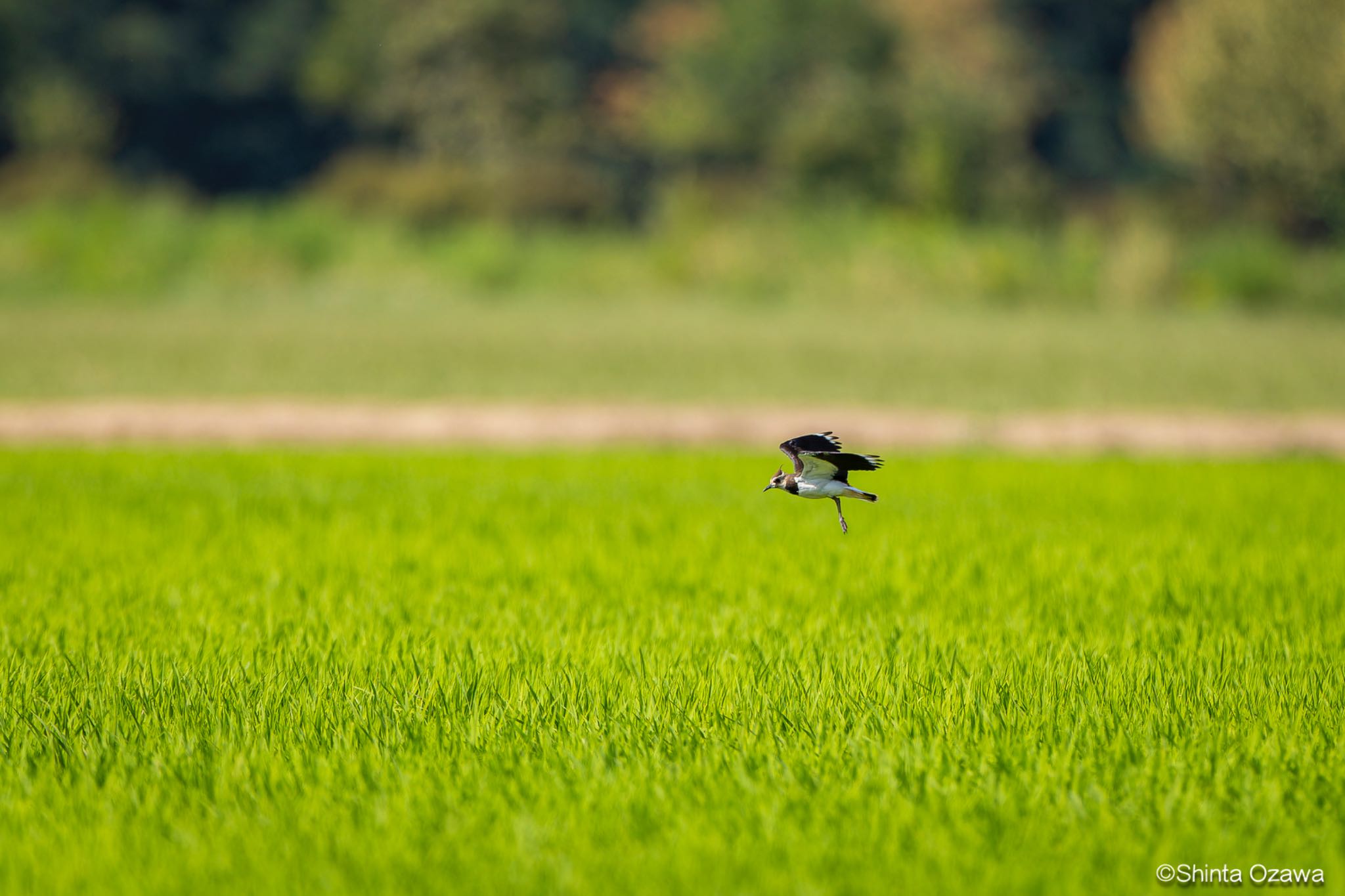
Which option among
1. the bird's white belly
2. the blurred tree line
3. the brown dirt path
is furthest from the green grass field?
the blurred tree line

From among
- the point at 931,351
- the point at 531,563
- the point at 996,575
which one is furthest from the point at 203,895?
the point at 931,351

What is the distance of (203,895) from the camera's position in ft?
9.80

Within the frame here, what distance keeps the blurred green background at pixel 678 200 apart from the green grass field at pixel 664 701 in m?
8.62

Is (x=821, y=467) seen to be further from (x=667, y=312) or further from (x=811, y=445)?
(x=667, y=312)

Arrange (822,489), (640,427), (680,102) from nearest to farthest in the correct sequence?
(822,489) < (640,427) < (680,102)

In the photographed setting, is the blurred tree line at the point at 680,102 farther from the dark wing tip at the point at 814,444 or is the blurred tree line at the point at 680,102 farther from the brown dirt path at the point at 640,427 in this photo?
the dark wing tip at the point at 814,444

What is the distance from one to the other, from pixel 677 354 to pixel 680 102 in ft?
94.1

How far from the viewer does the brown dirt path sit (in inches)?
500

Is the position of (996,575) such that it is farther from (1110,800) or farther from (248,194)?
(248,194)

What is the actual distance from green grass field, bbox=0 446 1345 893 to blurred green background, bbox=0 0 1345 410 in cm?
862

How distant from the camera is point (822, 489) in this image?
2.87 meters

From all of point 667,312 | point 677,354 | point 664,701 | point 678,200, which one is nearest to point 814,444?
point 664,701

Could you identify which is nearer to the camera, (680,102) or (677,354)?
(677,354)

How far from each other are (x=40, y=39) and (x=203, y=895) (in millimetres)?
46755
